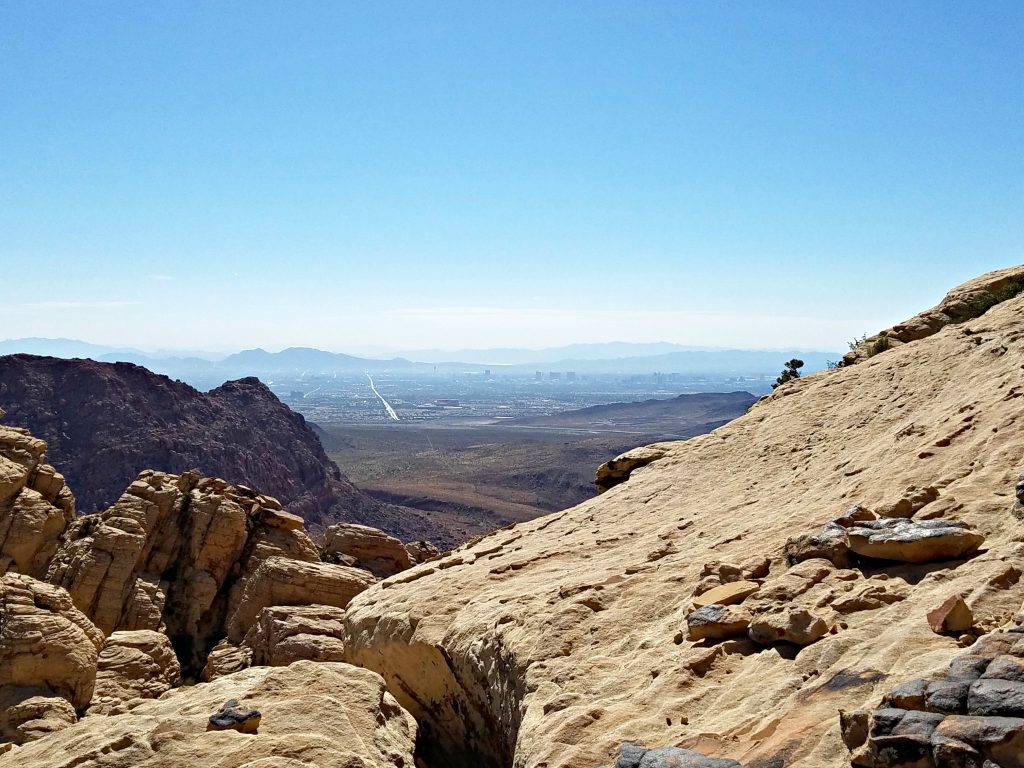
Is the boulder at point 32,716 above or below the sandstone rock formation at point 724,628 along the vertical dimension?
below

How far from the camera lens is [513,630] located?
28.6 feet

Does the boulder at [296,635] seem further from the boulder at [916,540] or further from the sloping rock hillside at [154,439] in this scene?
the sloping rock hillside at [154,439]

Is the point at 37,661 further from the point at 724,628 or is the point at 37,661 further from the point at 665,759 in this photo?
the point at 665,759

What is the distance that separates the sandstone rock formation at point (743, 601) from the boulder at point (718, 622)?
106mm

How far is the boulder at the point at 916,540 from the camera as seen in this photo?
6727 mm

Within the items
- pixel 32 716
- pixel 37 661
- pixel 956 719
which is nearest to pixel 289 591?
pixel 37 661

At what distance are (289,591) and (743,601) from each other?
13839 mm

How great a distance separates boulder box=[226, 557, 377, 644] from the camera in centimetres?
1880

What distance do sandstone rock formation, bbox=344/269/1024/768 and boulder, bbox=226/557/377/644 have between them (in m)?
5.47

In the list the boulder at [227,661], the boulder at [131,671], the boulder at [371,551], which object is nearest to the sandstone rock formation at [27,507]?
the boulder at [131,671]

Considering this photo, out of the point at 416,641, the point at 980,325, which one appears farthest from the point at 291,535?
the point at 980,325

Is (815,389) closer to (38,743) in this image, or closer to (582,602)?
(582,602)

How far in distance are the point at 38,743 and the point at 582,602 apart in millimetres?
5405

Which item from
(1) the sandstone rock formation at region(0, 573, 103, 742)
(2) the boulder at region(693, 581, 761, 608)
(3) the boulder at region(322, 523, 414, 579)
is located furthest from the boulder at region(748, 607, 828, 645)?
(3) the boulder at region(322, 523, 414, 579)
